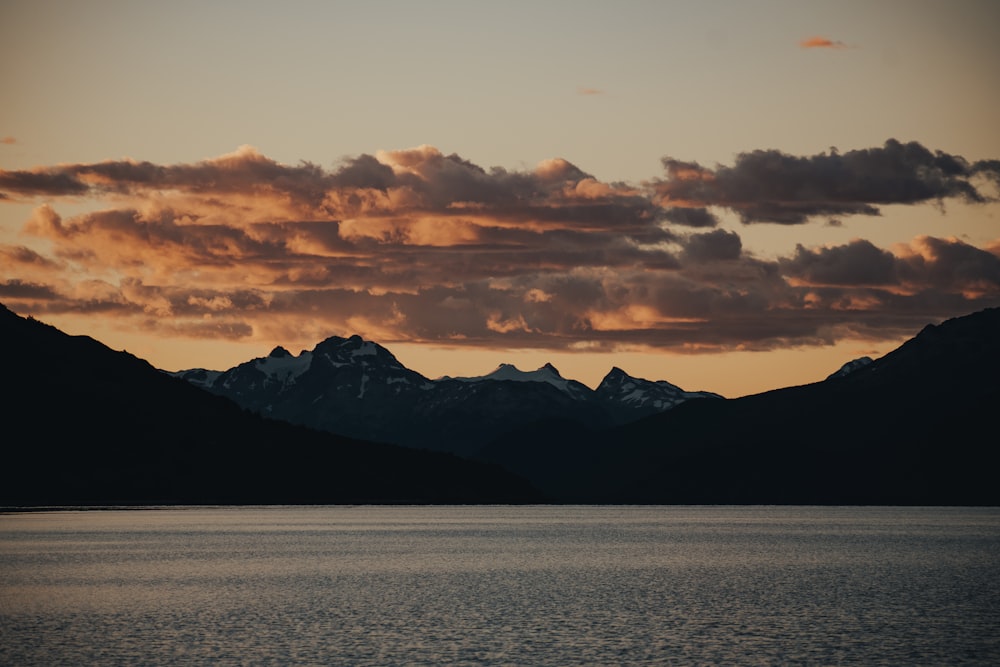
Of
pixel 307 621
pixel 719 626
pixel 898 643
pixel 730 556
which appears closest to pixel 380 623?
pixel 307 621

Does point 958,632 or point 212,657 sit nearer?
point 212,657

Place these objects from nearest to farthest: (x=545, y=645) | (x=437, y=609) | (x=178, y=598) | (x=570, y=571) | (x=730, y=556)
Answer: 1. (x=545, y=645)
2. (x=437, y=609)
3. (x=178, y=598)
4. (x=570, y=571)
5. (x=730, y=556)

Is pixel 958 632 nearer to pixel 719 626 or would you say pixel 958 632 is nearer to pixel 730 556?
pixel 719 626

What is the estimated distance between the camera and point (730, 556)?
195m

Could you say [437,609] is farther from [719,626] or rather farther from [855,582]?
[855,582]

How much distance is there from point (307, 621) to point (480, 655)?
914 inches

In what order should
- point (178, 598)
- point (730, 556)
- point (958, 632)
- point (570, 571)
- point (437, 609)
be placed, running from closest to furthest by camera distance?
point (958, 632) < point (437, 609) < point (178, 598) < point (570, 571) < point (730, 556)

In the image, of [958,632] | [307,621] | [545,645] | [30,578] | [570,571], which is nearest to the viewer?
[545,645]

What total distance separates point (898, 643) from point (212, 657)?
4510 cm

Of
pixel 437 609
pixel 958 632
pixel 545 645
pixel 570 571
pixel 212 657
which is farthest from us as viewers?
pixel 570 571

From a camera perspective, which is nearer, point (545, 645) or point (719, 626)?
point (545, 645)

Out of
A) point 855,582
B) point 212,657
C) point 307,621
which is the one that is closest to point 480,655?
point 212,657

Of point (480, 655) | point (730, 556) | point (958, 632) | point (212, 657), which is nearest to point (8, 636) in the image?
point (212, 657)

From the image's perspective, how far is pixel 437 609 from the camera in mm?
109938
